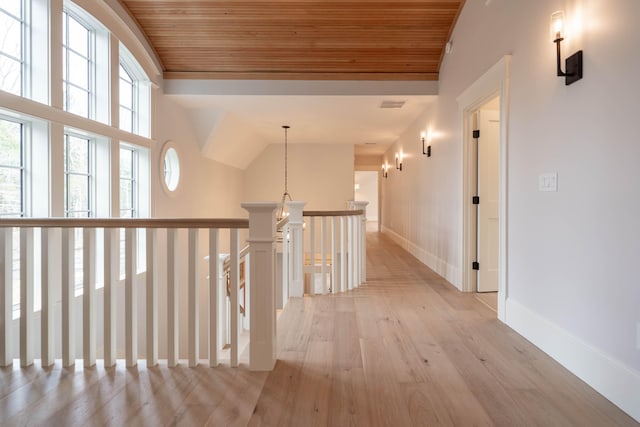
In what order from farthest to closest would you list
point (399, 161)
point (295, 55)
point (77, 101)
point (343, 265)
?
point (399, 161)
point (295, 55)
point (343, 265)
point (77, 101)

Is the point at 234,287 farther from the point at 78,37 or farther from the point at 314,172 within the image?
the point at 314,172

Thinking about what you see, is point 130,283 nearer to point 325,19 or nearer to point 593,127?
point 593,127

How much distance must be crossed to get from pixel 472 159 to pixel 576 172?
1849 millimetres

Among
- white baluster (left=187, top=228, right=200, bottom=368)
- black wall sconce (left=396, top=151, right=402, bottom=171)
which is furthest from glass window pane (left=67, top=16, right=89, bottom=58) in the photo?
black wall sconce (left=396, top=151, right=402, bottom=171)

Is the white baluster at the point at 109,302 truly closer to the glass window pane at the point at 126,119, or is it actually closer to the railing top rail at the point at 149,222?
the railing top rail at the point at 149,222

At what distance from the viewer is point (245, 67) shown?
4914 mm

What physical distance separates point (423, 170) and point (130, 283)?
4842 millimetres

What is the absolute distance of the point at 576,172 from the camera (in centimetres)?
217

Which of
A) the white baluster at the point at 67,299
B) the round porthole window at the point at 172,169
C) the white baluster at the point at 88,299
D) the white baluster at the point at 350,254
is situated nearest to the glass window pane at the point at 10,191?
the white baluster at the point at 67,299

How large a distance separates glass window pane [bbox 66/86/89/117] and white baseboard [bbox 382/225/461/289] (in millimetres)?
4274

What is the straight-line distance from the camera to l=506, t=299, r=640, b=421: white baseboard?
175cm

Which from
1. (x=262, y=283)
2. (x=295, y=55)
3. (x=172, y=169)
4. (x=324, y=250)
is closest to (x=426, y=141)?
(x=295, y=55)

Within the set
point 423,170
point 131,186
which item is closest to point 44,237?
point 131,186

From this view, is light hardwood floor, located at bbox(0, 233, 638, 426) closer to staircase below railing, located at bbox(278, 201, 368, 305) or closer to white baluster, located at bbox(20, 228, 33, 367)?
white baluster, located at bbox(20, 228, 33, 367)
